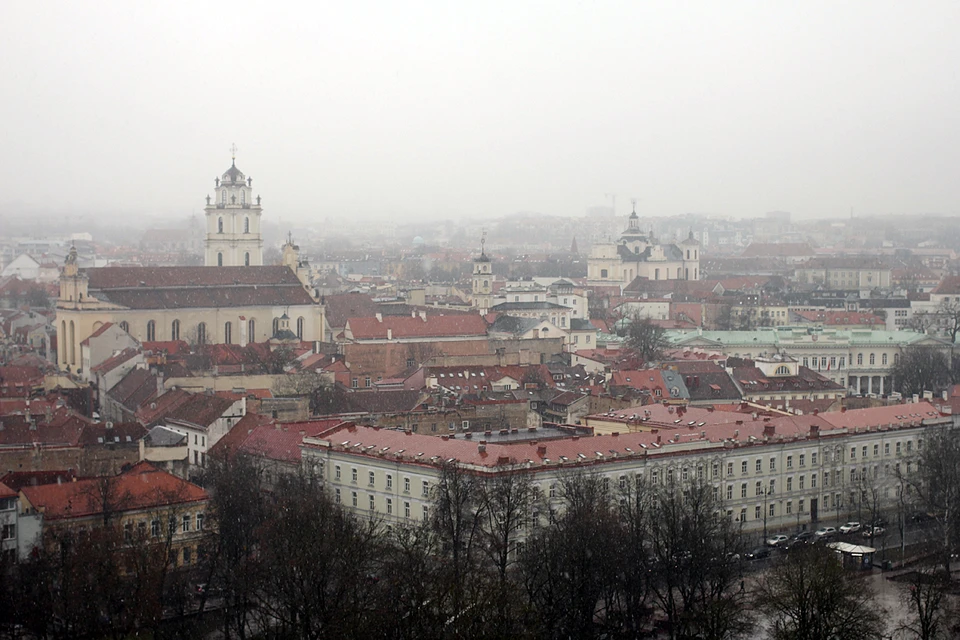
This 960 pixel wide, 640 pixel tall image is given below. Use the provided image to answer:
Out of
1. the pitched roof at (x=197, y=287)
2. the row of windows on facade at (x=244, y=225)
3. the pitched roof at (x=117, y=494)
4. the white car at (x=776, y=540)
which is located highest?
the row of windows on facade at (x=244, y=225)

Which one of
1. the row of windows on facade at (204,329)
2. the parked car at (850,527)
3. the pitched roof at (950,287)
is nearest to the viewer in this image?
the parked car at (850,527)

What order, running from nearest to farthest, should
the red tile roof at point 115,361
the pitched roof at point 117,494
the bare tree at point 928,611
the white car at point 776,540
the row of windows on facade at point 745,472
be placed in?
the bare tree at point 928,611 < the pitched roof at point 117,494 < the row of windows on facade at point 745,472 < the white car at point 776,540 < the red tile roof at point 115,361

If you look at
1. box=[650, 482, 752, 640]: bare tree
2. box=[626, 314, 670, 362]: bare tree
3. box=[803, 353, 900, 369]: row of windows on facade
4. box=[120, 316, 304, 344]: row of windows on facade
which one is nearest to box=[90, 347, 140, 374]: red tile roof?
box=[120, 316, 304, 344]: row of windows on facade

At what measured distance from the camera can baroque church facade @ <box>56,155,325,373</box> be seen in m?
61.8

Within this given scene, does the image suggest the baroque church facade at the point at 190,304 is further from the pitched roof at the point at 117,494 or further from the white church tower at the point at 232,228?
the pitched roof at the point at 117,494

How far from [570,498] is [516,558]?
5.64 feet

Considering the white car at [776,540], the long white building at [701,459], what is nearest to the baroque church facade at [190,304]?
the long white building at [701,459]

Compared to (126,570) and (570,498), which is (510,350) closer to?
(570,498)

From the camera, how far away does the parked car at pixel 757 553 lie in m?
31.1

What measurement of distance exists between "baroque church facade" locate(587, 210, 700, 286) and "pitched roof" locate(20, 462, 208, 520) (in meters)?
79.0

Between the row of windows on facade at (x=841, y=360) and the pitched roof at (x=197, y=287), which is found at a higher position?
the pitched roof at (x=197, y=287)

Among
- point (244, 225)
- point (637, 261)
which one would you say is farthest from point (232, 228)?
point (637, 261)

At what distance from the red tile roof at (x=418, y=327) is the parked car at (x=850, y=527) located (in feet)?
90.0

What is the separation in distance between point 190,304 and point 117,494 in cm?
3427
